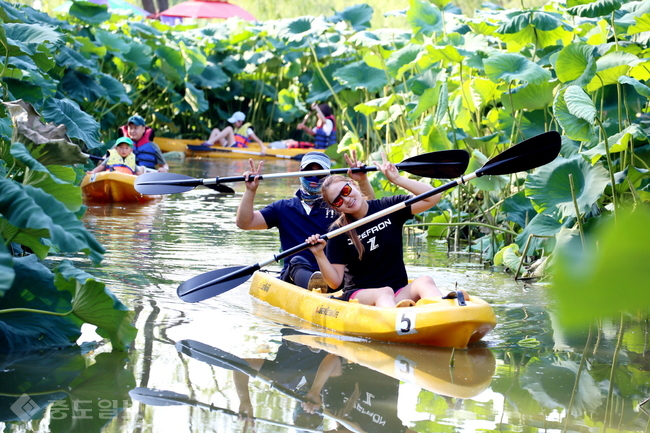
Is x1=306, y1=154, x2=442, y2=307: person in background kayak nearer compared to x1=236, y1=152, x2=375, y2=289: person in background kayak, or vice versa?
x1=306, y1=154, x2=442, y2=307: person in background kayak

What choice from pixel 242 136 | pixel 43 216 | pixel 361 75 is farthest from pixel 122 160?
pixel 43 216

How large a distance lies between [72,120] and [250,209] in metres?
1.42

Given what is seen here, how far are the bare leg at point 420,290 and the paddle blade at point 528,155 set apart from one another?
28.4 inches

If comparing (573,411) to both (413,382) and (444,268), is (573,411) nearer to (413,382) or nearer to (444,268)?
(413,382)

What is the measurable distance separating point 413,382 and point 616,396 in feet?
2.62

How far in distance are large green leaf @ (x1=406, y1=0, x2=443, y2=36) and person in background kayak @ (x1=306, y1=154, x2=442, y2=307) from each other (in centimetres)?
362

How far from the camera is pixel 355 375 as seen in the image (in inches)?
133

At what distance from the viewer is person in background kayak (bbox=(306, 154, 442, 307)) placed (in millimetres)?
4105

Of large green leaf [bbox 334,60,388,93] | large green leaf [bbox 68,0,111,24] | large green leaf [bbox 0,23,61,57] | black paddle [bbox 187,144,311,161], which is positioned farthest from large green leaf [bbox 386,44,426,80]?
black paddle [bbox 187,144,311,161]

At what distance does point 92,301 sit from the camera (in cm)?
304

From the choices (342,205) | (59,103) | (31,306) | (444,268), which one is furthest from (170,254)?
(31,306)

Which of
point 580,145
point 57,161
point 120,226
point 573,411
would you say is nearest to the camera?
point 573,411

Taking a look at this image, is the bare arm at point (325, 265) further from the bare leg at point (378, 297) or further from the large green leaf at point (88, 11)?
the large green leaf at point (88, 11)

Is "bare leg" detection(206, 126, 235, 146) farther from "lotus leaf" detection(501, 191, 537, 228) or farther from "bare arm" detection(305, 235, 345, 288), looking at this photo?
"bare arm" detection(305, 235, 345, 288)
